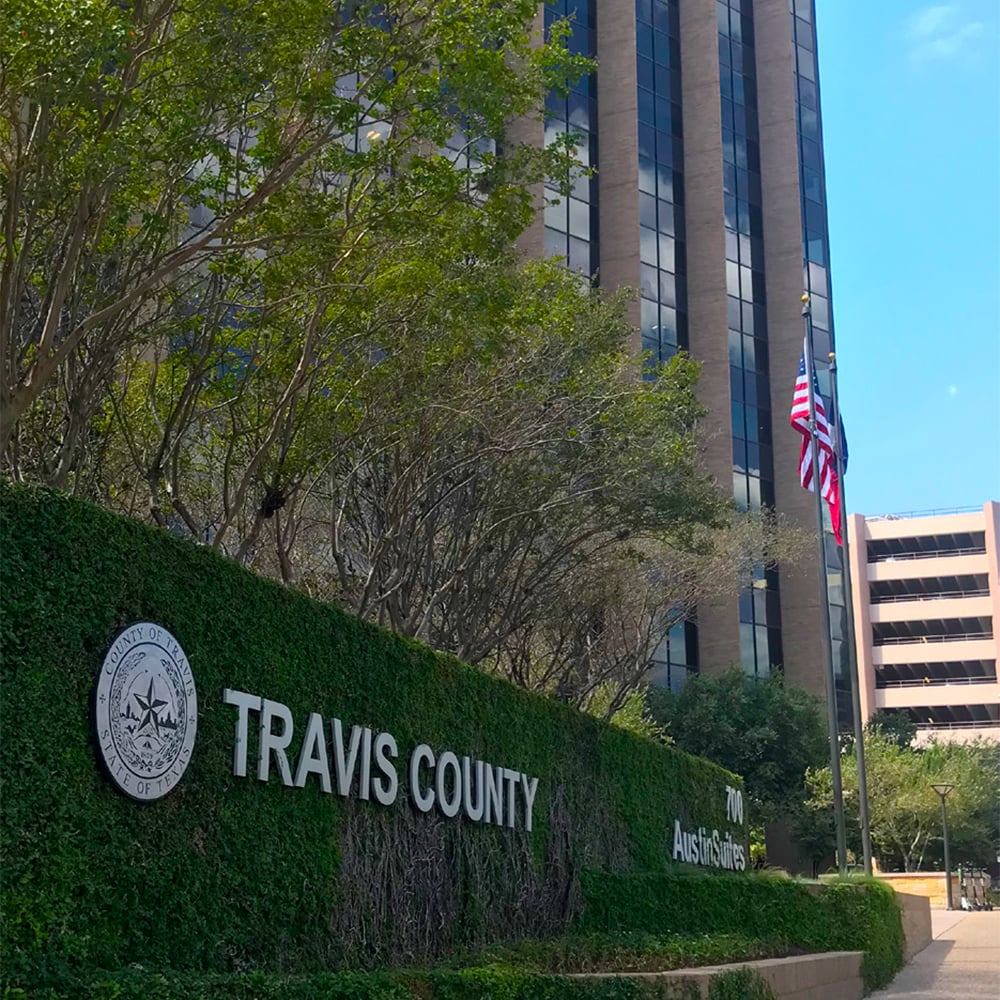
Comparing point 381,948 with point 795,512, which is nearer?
point 381,948

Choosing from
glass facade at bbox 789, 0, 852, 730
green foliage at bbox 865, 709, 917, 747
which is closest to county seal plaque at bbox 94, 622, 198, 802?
glass facade at bbox 789, 0, 852, 730

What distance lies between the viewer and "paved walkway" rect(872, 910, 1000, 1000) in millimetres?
18250

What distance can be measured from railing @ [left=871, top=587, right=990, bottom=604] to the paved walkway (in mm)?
59539

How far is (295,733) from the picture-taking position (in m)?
10.6

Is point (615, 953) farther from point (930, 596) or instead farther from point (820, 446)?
point (930, 596)

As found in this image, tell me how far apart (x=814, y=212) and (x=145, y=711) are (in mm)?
55458

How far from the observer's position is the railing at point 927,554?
303ft

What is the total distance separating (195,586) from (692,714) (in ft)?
120

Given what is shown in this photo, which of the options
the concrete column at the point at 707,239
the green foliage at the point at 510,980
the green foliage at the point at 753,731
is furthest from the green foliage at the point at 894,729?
the green foliage at the point at 510,980

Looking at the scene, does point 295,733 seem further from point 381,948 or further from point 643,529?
point 643,529

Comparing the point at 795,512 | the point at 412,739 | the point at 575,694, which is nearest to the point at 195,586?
the point at 412,739

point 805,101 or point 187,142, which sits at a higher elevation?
point 805,101

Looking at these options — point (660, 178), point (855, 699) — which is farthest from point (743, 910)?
point (660, 178)

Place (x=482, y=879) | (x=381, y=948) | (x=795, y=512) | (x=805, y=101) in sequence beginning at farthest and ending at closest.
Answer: (x=805, y=101)
(x=795, y=512)
(x=482, y=879)
(x=381, y=948)
